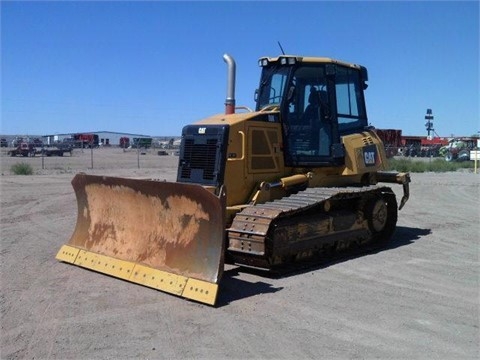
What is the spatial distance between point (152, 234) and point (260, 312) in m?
2.22

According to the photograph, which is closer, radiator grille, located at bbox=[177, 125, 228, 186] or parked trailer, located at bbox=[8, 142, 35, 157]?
radiator grille, located at bbox=[177, 125, 228, 186]

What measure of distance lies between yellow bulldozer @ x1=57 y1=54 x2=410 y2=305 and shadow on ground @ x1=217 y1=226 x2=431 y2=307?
14 centimetres

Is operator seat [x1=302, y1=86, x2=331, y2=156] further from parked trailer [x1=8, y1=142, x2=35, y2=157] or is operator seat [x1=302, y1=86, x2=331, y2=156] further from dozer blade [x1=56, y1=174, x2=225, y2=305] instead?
parked trailer [x1=8, y1=142, x2=35, y2=157]

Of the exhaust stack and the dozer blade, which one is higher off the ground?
the exhaust stack

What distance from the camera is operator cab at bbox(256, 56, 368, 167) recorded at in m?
8.81

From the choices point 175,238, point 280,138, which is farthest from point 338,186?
point 175,238

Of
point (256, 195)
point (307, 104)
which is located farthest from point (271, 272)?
point (307, 104)

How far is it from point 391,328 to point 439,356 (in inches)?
27.5

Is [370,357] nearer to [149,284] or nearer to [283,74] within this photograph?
[149,284]

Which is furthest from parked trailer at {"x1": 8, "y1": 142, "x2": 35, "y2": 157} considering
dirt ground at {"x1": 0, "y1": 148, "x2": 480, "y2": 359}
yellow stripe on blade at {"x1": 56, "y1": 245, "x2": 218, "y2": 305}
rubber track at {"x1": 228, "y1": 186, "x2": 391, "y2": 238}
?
rubber track at {"x1": 228, "y1": 186, "x2": 391, "y2": 238}

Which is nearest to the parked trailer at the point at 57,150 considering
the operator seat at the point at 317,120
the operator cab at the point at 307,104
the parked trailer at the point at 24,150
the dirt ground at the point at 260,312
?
the parked trailer at the point at 24,150

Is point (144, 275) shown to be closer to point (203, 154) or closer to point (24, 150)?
point (203, 154)

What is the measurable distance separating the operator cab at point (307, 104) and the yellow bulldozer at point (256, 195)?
0.06 feet

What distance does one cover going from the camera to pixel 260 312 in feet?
19.0
